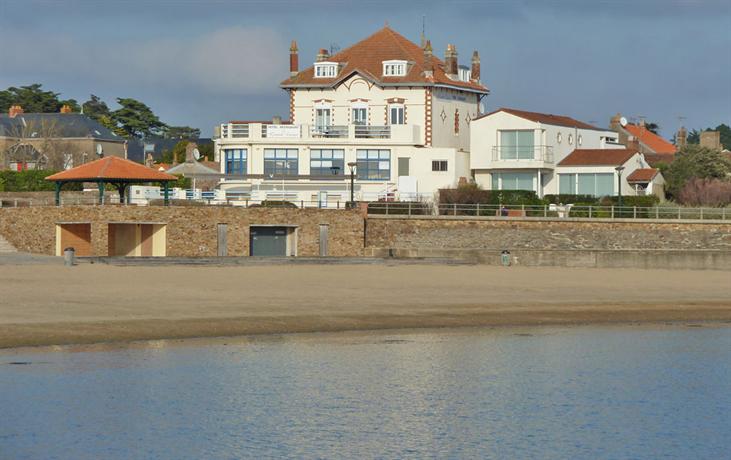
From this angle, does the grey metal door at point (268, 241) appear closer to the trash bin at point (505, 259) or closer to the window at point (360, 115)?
the trash bin at point (505, 259)

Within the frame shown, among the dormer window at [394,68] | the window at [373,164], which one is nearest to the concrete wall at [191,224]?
the window at [373,164]

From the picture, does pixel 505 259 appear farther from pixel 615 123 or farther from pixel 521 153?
pixel 615 123

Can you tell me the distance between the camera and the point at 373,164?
68625 millimetres

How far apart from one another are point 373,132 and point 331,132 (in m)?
2.33

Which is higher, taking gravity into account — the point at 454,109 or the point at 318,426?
the point at 454,109

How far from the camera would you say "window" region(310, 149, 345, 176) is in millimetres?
68250

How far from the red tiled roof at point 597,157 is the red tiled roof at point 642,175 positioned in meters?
1.04

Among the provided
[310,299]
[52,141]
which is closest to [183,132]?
[52,141]

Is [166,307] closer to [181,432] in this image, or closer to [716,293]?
[181,432]

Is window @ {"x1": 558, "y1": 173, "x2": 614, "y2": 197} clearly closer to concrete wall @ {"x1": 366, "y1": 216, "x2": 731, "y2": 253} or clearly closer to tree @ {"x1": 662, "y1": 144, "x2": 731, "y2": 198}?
tree @ {"x1": 662, "y1": 144, "x2": 731, "y2": 198}

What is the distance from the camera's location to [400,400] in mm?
24719

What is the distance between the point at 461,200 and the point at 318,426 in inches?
1718

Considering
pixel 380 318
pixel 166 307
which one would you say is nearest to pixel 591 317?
pixel 380 318

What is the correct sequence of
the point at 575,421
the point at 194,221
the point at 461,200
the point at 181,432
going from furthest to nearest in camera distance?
the point at 461,200
the point at 194,221
the point at 575,421
the point at 181,432
